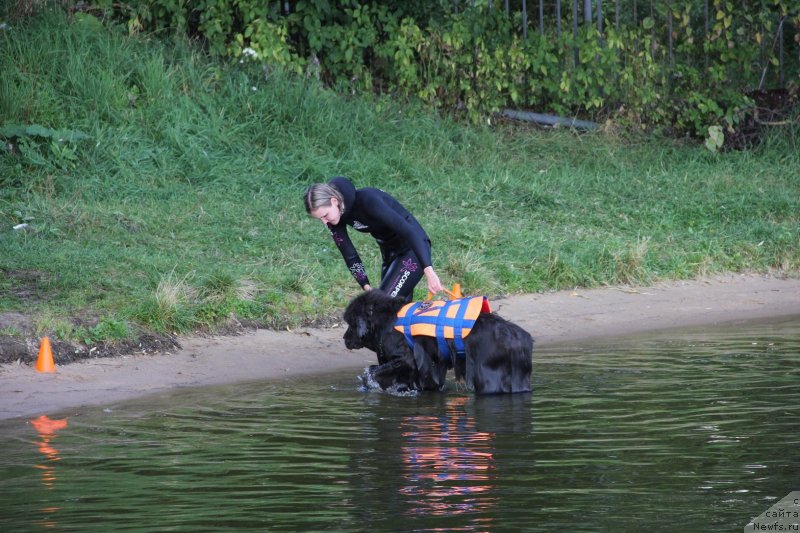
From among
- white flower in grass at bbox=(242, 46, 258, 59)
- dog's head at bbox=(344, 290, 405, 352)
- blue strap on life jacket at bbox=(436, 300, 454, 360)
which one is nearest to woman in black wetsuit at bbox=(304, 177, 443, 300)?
blue strap on life jacket at bbox=(436, 300, 454, 360)

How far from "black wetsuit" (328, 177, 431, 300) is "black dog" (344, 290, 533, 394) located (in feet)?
1.13

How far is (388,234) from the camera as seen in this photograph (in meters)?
8.37

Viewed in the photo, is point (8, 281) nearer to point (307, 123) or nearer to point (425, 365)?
point (425, 365)

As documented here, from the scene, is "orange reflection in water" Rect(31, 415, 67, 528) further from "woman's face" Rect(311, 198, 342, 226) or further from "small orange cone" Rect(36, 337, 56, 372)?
"woman's face" Rect(311, 198, 342, 226)

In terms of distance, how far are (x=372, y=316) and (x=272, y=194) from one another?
5.53 metres

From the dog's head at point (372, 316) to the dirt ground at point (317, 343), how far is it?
3.03 ft

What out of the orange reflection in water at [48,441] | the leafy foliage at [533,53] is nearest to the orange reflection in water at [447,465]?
the orange reflection in water at [48,441]

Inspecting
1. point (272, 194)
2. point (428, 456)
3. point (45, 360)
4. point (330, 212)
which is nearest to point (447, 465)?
point (428, 456)

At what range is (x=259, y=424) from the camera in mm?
7055

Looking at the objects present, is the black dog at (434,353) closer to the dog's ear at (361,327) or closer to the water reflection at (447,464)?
the dog's ear at (361,327)

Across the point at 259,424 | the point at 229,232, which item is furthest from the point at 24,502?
the point at 229,232

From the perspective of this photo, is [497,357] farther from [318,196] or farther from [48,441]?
[48,441]

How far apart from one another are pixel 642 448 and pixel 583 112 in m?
11.8

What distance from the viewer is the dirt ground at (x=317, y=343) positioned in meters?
8.02
